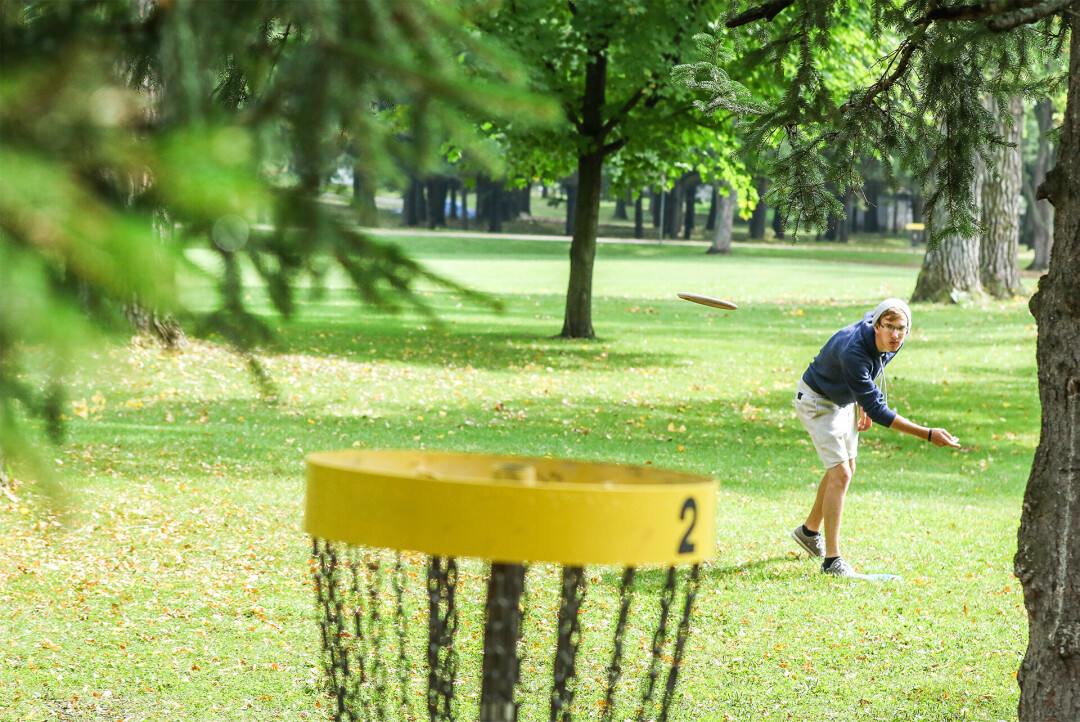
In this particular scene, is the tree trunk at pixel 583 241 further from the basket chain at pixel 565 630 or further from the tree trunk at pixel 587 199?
the basket chain at pixel 565 630

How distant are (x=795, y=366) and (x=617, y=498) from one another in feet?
51.5

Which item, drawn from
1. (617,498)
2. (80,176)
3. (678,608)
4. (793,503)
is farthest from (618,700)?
(793,503)

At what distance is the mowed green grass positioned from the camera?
5.09m

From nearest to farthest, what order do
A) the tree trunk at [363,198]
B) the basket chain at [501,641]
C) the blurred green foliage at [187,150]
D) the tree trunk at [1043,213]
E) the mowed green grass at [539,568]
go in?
the blurred green foliage at [187,150] < the tree trunk at [363,198] < the basket chain at [501,641] < the mowed green grass at [539,568] < the tree trunk at [1043,213]

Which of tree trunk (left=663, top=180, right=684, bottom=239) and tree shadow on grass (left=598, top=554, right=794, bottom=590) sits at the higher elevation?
tree trunk (left=663, top=180, right=684, bottom=239)

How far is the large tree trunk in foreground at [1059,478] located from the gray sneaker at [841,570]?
290cm

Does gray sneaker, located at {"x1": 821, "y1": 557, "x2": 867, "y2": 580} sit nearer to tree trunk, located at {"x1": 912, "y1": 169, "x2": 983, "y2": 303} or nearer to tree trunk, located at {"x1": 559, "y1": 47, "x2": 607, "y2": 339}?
tree trunk, located at {"x1": 559, "y1": 47, "x2": 607, "y2": 339}

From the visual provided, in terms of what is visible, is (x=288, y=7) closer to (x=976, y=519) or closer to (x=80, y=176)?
(x=80, y=176)

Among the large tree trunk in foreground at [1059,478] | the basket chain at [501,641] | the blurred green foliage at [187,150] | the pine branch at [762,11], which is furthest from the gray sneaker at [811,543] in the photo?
the blurred green foliage at [187,150]

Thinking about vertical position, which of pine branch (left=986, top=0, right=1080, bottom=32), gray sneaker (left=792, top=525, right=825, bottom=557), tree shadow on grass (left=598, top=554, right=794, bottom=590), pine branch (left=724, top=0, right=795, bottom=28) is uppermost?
pine branch (left=724, top=0, right=795, bottom=28)

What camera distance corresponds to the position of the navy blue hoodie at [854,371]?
Result: 668cm

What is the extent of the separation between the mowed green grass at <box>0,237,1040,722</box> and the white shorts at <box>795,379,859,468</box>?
2.52ft

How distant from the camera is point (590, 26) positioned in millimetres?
15992

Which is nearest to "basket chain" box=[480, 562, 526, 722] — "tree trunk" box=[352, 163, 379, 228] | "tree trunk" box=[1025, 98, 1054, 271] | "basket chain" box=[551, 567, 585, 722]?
"basket chain" box=[551, 567, 585, 722]
